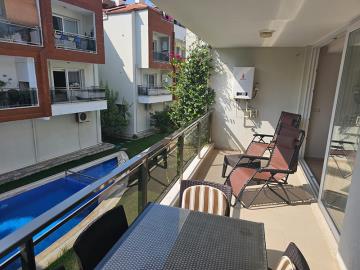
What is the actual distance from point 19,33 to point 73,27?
3.66m

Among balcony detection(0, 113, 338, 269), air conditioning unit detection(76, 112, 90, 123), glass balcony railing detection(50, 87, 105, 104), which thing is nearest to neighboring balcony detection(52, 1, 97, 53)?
glass balcony railing detection(50, 87, 105, 104)

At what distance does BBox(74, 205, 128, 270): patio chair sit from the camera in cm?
132

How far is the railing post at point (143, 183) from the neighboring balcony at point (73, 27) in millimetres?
10237

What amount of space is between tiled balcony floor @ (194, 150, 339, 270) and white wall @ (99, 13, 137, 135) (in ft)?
41.0

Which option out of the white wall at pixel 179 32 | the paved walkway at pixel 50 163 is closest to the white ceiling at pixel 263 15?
the paved walkway at pixel 50 163

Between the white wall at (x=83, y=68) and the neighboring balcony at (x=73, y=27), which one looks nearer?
the neighboring balcony at (x=73, y=27)

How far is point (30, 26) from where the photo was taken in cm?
943

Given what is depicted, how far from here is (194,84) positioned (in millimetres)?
6090

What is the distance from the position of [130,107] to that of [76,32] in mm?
5206

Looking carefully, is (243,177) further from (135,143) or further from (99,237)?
(135,143)

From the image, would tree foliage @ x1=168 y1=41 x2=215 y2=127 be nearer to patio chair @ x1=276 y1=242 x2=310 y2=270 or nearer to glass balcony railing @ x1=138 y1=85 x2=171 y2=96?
patio chair @ x1=276 y1=242 x2=310 y2=270

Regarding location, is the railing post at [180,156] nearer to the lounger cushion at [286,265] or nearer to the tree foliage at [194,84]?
the tree foliage at [194,84]

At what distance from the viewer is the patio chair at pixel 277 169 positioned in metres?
3.52

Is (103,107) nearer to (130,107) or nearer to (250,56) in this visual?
(130,107)
